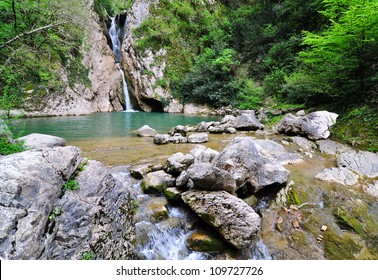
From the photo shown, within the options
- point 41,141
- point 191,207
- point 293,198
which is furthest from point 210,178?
point 41,141

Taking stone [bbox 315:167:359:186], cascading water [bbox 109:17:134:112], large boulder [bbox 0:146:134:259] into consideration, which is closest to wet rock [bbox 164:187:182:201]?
large boulder [bbox 0:146:134:259]

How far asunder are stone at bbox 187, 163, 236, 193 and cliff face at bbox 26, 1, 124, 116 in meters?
16.1

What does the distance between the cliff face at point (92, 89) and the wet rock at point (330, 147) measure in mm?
16881

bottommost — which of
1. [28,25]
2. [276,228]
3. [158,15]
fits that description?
[276,228]

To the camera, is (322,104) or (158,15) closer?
(322,104)

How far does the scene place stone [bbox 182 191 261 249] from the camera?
2.64 m

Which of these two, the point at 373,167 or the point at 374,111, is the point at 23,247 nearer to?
the point at 373,167

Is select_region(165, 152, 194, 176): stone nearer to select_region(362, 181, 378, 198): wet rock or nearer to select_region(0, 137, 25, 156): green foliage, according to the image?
select_region(0, 137, 25, 156): green foliage

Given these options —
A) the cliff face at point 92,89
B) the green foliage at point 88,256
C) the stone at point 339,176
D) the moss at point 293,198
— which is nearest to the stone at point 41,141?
the green foliage at point 88,256

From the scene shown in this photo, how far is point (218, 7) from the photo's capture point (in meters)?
24.6

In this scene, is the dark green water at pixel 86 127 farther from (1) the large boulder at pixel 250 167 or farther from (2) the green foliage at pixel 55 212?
(1) the large boulder at pixel 250 167

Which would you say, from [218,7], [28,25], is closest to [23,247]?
[28,25]

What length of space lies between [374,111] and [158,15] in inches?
845

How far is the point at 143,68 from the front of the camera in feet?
66.1
